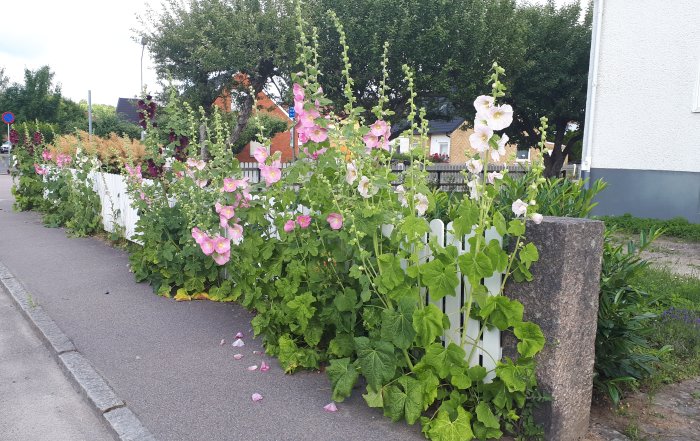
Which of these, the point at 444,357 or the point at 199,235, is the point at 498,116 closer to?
the point at 444,357

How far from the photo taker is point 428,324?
2.95m

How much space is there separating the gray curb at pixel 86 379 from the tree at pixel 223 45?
16.0m

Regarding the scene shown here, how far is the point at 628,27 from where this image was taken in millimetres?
10914

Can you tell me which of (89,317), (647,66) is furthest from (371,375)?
(647,66)

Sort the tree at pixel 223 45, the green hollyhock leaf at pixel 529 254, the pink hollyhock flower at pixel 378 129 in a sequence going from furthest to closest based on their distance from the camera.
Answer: the tree at pixel 223 45
the pink hollyhock flower at pixel 378 129
the green hollyhock leaf at pixel 529 254

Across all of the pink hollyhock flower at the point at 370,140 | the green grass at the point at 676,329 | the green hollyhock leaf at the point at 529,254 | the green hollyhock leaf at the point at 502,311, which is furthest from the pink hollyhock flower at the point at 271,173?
the green grass at the point at 676,329

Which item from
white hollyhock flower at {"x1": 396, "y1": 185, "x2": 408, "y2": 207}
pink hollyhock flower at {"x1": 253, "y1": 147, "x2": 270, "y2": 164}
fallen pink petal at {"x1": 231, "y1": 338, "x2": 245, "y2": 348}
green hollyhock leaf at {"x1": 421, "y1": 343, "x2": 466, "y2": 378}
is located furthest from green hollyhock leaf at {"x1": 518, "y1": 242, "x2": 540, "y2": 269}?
fallen pink petal at {"x1": 231, "y1": 338, "x2": 245, "y2": 348}

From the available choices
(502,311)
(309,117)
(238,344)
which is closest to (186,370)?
(238,344)

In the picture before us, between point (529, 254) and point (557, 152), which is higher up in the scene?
point (557, 152)

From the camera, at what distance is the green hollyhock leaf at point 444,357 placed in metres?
2.94

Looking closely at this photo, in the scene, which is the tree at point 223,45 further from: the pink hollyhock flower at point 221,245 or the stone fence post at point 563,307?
the stone fence post at point 563,307

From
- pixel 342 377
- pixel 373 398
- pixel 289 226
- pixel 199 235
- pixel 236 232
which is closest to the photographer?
pixel 373 398

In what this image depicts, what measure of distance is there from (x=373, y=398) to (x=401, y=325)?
485mm

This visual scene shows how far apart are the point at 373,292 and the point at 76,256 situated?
18.9 ft
